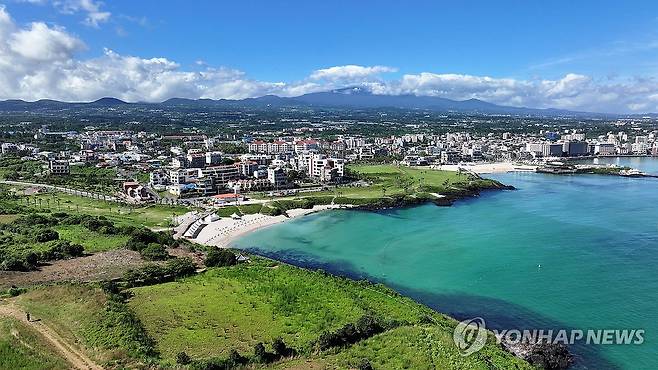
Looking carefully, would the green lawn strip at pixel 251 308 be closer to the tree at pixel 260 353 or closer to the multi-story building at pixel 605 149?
the tree at pixel 260 353

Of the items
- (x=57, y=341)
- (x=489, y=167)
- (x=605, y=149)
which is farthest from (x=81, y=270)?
(x=605, y=149)

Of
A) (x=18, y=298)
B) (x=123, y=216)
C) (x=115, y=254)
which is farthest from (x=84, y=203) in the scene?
(x=18, y=298)

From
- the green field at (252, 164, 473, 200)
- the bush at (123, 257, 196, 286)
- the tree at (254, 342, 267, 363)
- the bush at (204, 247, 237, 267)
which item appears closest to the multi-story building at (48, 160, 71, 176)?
the green field at (252, 164, 473, 200)

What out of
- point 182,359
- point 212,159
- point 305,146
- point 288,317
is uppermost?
point 305,146

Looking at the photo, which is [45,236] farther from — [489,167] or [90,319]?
[489,167]

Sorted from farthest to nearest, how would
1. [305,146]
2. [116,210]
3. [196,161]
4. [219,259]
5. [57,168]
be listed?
[305,146] < [196,161] < [57,168] < [116,210] < [219,259]
